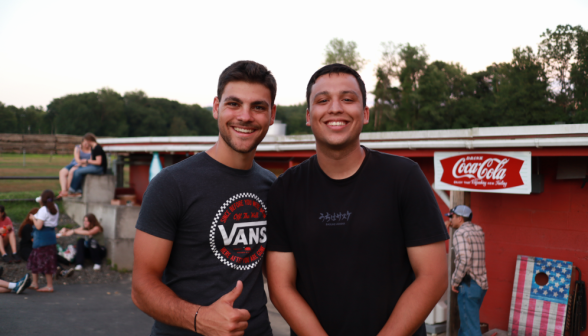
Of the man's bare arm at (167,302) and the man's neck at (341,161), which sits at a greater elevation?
the man's neck at (341,161)

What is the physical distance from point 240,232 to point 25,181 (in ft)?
57.5

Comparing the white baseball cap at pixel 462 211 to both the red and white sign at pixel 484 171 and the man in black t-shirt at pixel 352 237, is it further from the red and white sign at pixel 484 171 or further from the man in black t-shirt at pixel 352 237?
the man in black t-shirt at pixel 352 237

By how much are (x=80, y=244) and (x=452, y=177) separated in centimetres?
926

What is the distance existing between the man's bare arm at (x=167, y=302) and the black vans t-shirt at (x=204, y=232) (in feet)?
0.25

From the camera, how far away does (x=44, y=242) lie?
8.82 metres

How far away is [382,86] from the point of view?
177ft

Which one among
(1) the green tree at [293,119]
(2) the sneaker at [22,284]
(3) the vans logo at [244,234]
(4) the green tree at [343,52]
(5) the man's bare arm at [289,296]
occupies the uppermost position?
(4) the green tree at [343,52]

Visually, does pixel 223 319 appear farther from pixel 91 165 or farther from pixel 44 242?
pixel 91 165

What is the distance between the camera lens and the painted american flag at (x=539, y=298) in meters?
6.36

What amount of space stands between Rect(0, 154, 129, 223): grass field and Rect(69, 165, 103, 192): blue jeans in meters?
1.72

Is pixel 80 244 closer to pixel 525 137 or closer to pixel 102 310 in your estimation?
pixel 102 310

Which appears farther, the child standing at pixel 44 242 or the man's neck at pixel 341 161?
the child standing at pixel 44 242

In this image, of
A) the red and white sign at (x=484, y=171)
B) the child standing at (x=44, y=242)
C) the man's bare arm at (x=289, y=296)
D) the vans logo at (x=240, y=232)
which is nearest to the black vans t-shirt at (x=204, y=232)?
the vans logo at (x=240, y=232)

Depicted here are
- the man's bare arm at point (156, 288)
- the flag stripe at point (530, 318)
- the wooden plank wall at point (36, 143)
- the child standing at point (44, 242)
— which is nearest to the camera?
the man's bare arm at point (156, 288)
